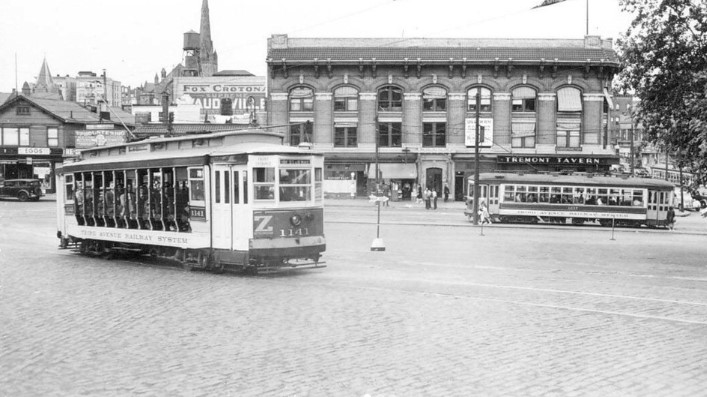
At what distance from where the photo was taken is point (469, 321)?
10.7 metres

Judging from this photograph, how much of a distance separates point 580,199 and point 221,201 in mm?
28875

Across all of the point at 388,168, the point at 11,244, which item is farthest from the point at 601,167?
the point at 11,244

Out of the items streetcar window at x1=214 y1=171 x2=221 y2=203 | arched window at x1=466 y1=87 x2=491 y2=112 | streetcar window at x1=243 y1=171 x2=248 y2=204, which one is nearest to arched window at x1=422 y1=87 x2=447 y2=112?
arched window at x1=466 y1=87 x2=491 y2=112

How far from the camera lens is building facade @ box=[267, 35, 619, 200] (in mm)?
57062

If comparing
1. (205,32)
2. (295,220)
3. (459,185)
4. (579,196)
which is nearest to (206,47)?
(205,32)

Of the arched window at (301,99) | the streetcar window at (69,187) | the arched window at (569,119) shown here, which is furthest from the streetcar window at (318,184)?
the arched window at (569,119)

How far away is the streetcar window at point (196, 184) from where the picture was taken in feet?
55.7

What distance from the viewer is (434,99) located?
57.8 meters

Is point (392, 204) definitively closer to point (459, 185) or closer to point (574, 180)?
point (459, 185)

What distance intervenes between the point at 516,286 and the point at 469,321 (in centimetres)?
444

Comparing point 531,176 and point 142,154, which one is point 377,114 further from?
point 142,154

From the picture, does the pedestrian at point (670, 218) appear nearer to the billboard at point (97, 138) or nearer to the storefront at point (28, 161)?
the billboard at point (97, 138)

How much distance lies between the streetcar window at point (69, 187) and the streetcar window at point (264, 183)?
861 cm

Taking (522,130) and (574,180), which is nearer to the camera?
(574,180)
